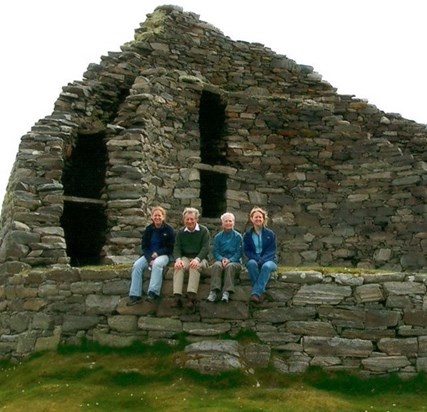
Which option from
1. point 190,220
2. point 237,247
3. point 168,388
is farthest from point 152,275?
point 168,388

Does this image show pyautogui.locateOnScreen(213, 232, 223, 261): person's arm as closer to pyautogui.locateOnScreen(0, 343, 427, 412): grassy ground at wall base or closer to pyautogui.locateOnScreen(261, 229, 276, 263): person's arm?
pyautogui.locateOnScreen(261, 229, 276, 263): person's arm

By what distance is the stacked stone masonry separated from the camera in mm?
14070

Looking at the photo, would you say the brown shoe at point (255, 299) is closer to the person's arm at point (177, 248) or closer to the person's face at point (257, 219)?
the person's face at point (257, 219)

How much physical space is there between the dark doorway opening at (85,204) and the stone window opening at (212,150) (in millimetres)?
3188

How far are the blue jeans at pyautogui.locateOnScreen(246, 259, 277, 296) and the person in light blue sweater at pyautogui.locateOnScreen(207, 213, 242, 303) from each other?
A: 0.97 ft

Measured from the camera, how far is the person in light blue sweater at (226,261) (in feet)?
46.7

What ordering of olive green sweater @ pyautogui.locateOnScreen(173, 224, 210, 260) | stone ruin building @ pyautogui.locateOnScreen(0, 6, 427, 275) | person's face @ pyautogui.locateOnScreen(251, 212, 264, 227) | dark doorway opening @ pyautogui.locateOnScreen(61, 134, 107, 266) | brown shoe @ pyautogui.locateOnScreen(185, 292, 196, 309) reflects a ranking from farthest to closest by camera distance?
dark doorway opening @ pyautogui.locateOnScreen(61, 134, 107, 266)
stone ruin building @ pyautogui.locateOnScreen(0, 6, 427, 275)
olive green sweater @ pyautogui.locateOnScreen(173, 224, 210, 260)
person's face @ pyautogui.locateOnScreen(251, 212, 264, 227)
brown shoe @ pyautogui.locateOnScreen(185, 292, 196, 309)

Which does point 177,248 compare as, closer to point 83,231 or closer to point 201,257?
point 201,257

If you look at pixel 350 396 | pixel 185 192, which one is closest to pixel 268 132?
pixel 185 192

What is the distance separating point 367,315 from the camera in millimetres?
14320

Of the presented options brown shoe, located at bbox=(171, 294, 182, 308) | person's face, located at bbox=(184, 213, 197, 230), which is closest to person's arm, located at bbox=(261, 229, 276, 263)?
person's face, located at bbox=(184, 213, 197, 230)

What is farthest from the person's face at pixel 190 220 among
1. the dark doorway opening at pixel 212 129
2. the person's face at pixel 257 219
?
the dark doorway opening at pixel 212 129

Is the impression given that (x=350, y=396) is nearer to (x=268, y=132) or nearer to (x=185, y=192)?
(x=185, y=192)

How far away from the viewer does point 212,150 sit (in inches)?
914
